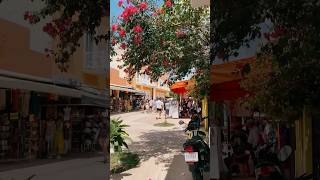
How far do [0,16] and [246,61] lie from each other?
1.18m

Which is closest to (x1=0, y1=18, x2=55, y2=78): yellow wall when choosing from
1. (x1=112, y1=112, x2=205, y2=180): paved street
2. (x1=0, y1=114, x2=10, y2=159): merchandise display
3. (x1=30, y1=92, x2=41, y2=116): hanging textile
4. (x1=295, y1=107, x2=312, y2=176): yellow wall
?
(x1=30, y1=92, x2=41, y2=116): hanging textile

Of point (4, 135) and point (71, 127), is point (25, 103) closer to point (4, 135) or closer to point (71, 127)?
point (4, 135)

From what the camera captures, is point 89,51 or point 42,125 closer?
point 42,125

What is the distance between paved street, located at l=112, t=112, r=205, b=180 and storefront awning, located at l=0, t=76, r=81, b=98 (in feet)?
1.50

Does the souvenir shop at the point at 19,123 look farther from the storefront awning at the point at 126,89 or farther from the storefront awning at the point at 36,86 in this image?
the storefront awning at the point at 126,89

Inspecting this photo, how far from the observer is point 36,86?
2.04 metres

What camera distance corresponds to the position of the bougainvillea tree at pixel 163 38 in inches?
97.4

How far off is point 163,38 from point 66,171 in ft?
3.21

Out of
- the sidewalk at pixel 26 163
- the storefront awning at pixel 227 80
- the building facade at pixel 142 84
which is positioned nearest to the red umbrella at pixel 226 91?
the storefront awning at pixel 227 80

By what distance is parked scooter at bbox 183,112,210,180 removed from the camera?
237 cm

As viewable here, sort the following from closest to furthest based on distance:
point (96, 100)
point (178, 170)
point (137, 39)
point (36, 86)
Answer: point (36, 86), point (96, 100), point (178, 170), point (137, 39)

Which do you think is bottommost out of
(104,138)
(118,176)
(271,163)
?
(118,176)

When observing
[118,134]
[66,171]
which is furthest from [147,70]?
[66,171]

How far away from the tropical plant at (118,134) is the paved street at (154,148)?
0.03 meters
